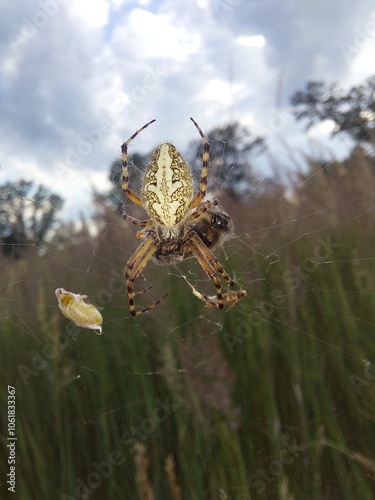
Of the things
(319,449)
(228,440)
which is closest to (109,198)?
(228,440)

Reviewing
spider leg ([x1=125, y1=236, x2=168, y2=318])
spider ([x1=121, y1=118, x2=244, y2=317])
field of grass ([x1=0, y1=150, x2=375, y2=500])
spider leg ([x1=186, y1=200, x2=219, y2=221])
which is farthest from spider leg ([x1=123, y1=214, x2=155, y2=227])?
field of grass ([x1=0, y1=150, x2=375, y2=500])

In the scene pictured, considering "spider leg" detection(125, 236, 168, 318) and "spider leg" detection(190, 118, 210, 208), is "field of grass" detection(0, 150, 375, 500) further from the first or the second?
"spider leg" detection(190, 118, 210, 208)

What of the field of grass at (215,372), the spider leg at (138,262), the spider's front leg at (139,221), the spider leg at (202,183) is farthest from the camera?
the spider leg at (138,262)

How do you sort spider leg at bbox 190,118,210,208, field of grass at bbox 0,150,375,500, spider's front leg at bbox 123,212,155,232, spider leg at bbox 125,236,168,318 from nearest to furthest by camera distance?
1. field of grass at bbox 0,150,375,500
2. spider leg at bbox 190,118,210,208
3. spider's front leg at bbox 123,212,155,232
4. spider leg at bbox 125,236,168,318

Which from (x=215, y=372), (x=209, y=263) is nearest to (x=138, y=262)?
(x=209, y=263)

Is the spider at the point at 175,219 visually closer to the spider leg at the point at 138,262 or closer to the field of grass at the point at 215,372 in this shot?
the spider leg at the point at 138,262

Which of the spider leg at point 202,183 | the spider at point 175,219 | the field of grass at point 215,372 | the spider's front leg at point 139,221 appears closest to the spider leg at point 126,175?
the spider at point 175,219

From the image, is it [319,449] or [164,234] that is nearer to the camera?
[319,449]

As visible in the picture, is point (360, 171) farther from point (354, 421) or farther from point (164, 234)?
point (354, 421)
